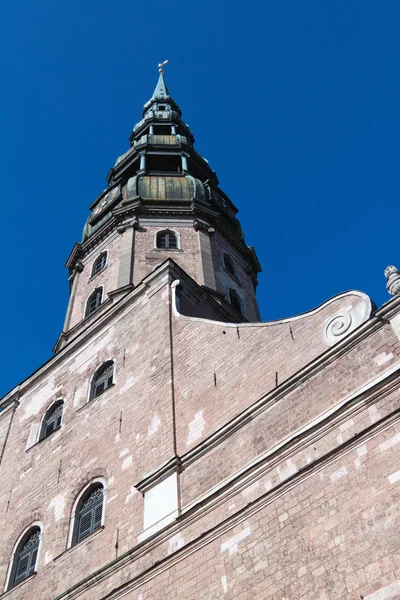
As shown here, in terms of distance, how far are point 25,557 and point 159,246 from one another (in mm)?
9776

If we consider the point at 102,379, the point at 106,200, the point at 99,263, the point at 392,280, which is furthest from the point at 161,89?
the point at 392,280

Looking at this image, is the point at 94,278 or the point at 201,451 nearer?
the point at 201,451

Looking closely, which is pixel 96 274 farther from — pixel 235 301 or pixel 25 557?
pixel 25 557

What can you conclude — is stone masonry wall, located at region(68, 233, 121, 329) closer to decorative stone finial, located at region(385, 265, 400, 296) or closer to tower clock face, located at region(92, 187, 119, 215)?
tower clock face, located at region(92, 187, 119, 215)

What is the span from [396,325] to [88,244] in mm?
14165

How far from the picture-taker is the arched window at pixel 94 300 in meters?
19.6

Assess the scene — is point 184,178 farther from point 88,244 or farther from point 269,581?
point 269,581

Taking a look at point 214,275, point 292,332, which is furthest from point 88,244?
point 292,332

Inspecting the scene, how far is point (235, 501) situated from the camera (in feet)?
32.9

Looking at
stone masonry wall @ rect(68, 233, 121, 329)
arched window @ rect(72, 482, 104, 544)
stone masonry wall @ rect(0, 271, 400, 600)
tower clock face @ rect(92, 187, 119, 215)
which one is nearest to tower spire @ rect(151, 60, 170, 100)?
tower clock face @ rect(92, 187, 119, 215)

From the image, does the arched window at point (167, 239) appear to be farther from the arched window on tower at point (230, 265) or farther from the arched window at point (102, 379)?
the arched window at point (102, 379)

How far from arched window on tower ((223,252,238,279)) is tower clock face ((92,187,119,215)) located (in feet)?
17.7

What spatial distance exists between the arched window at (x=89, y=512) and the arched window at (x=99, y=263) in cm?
893

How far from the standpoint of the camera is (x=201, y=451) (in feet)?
37.1
